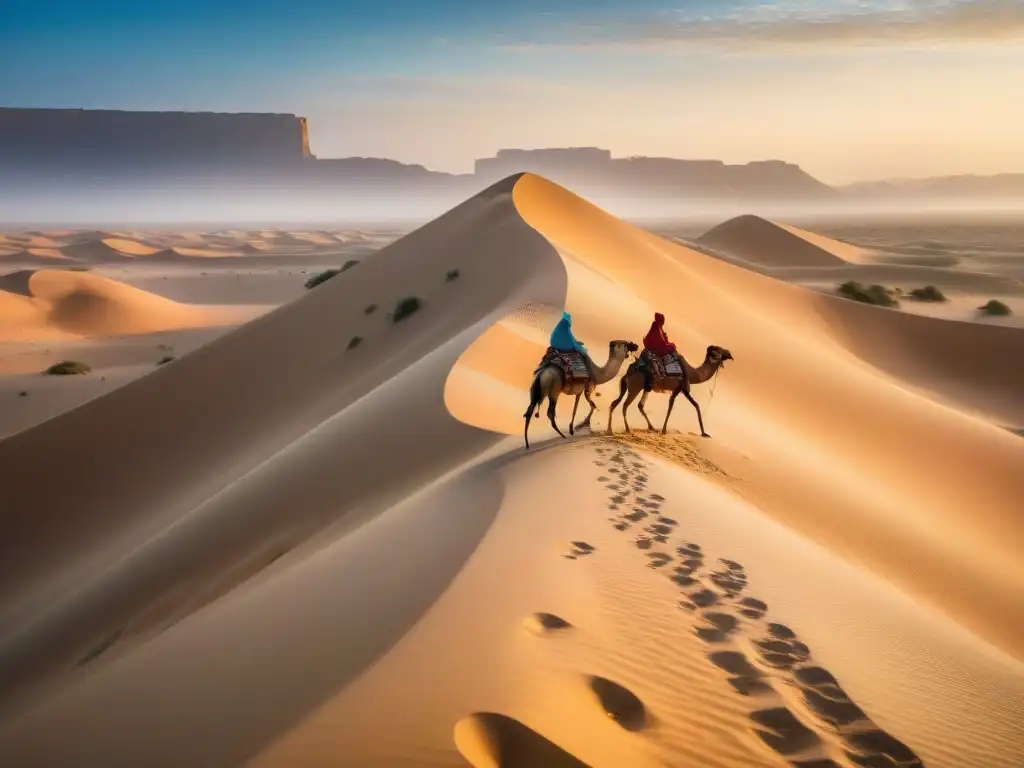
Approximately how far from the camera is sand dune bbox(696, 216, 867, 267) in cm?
6200

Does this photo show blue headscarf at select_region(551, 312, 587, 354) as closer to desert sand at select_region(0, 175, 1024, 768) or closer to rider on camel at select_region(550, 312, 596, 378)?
rider on camel at select_region(550, 312, 596, 378)

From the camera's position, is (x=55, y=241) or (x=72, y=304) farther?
(x=55, y=241)

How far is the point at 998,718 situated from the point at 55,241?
505 ft

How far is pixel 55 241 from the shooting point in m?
132

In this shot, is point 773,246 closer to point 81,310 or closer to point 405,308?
point 405,308

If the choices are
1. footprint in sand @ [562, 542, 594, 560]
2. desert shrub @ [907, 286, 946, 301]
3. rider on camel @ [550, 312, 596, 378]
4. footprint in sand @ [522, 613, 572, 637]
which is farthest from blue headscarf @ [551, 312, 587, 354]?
desert shrub @ [907, 286, 946, 301]

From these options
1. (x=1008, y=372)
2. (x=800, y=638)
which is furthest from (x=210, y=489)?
(x=1008, y=372)

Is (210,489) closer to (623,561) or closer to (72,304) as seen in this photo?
(623,561)

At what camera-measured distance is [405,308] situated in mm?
21531

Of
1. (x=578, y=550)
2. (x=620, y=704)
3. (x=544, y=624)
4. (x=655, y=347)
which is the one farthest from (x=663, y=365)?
(x=620, y=704)

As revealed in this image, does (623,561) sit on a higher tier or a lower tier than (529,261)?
lower

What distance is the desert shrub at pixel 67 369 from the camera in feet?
88.8

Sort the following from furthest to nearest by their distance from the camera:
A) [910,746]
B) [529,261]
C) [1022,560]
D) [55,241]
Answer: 1. [55,241]
2. [529,261]
3. [1022,560]
4. [910,746]

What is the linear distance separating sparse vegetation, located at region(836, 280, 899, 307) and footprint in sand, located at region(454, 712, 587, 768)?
126 ft
